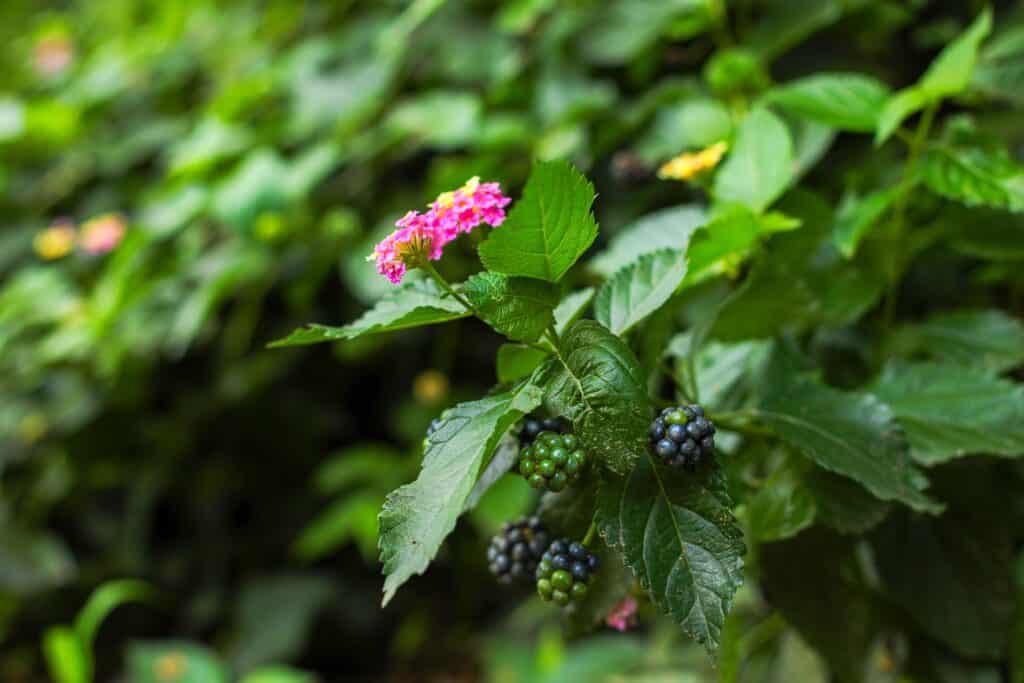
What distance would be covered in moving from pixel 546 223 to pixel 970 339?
2.14 ft

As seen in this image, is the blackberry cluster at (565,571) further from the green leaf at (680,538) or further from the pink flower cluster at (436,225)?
the pink flower cluster at (436,225)

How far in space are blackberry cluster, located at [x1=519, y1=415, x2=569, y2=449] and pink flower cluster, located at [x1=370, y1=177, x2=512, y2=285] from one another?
0.48ft

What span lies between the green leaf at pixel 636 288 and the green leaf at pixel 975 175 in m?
0.32

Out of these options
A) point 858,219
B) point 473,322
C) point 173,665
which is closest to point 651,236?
point 858,219

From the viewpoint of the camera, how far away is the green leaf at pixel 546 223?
648 mm

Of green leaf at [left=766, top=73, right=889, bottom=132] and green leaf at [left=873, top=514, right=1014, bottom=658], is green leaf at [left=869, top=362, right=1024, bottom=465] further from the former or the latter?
green leaf at [left=766, top=73, right=889, bottom=132]

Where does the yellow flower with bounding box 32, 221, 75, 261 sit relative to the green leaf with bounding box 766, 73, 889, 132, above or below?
below

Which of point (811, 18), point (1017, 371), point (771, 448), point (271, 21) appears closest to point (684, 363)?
point (771, 448)

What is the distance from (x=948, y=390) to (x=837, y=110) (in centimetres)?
32

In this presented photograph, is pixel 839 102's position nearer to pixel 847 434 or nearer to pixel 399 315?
pixel 847 434

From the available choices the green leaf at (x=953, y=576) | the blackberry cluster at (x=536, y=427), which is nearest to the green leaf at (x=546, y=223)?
the blackberry cluster at (x=536, y=427)

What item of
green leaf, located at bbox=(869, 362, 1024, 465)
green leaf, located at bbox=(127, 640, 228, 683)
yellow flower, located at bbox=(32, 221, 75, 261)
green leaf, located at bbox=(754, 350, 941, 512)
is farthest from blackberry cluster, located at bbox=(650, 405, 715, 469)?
yellow flower, located at bbox=(32, 221, 75, 261)

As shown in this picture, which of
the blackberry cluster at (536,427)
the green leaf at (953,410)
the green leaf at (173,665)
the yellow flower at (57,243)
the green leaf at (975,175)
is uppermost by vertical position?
the blackberry cluster at (536,427)

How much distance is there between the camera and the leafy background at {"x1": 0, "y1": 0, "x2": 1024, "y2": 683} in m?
0.91
